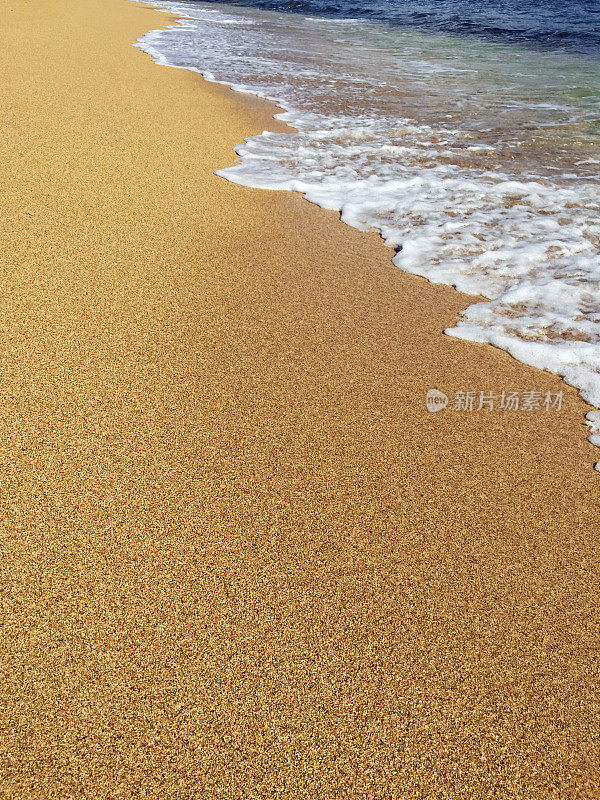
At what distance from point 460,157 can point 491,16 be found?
575 inches

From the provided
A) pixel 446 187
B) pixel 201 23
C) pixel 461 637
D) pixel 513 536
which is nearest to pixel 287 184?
pixel 446 187

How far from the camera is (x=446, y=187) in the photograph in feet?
15.5

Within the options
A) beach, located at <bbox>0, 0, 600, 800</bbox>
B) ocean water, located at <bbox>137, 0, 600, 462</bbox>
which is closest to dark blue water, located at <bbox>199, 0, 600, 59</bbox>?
ocean water, located at <bbox>137, 0, 600, 462</bbox>

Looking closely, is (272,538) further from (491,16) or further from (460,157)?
(491,16)

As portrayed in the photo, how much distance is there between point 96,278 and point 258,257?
2.94ft

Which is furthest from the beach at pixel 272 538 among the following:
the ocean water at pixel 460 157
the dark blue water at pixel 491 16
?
the dark blue water at pixel 491 16

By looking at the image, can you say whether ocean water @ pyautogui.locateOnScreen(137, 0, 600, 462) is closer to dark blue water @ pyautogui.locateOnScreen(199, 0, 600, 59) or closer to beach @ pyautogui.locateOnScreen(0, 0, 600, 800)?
beach @ pyautogui.locateOnScreen(0, 0, 600, 800)

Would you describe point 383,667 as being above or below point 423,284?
below

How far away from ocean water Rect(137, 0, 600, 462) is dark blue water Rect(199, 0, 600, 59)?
3.24 feet

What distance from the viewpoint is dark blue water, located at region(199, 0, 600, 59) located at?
44.6 feet

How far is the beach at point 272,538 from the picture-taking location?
4.36 feet

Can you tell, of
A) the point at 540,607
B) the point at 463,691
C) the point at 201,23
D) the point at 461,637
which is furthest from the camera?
the point at 201,23

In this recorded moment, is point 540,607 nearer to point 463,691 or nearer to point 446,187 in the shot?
point 463,691

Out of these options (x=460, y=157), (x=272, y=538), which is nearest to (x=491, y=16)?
(x=460, y=157)
